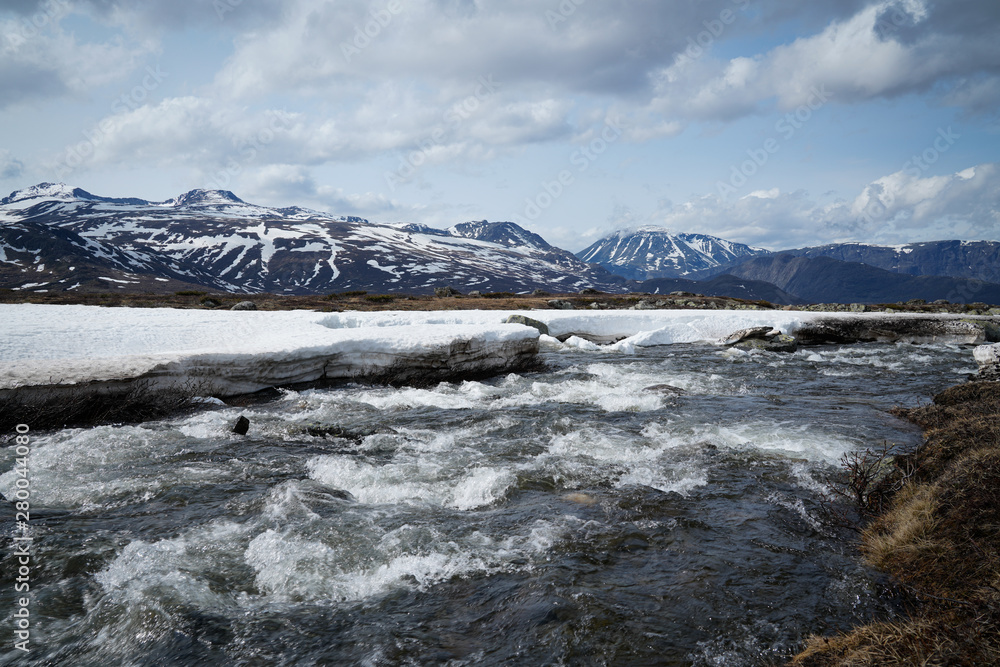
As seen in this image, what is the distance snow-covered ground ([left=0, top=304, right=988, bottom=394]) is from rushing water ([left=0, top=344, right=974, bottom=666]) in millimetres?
1732

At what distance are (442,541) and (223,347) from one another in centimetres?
1102

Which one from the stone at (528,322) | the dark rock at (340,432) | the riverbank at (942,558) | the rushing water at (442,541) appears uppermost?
the stone at (528,322)

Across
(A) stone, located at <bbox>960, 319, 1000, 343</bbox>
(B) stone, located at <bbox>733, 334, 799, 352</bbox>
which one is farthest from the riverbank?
(A) stone, located at <bbox>960, 319, 1000, 343</bbox>

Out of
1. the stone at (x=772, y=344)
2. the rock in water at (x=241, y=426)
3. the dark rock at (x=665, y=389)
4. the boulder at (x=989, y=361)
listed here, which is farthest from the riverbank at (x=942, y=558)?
the stone at (x=772, y=344)

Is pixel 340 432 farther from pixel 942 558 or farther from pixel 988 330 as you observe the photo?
pixel 988 330

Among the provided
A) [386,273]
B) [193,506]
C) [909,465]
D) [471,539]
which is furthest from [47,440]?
[386,273]

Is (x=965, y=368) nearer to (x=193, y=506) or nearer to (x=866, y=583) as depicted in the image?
(x=866, y=583)

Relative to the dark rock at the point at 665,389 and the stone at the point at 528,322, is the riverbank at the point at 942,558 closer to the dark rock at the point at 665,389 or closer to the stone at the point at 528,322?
the dark rock at the point at 665,389

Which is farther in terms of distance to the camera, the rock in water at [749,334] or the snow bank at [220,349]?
the rock in water at [749,334]

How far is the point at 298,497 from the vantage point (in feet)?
24.6

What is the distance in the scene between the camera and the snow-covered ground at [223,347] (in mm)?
11430

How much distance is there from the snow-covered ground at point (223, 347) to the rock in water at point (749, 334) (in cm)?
1262

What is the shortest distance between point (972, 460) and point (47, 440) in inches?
594

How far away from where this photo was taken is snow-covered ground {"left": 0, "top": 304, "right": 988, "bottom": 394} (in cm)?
1143
